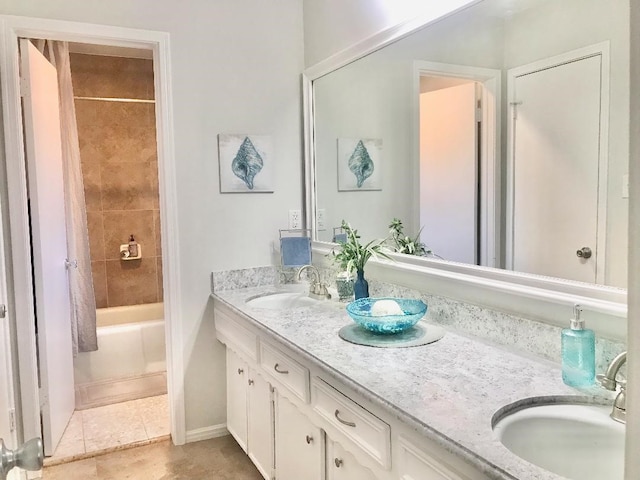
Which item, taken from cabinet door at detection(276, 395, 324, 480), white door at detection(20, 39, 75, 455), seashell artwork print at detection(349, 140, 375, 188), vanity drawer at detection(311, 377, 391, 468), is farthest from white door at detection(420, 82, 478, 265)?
white door at detection(20, 39, 75, 455)

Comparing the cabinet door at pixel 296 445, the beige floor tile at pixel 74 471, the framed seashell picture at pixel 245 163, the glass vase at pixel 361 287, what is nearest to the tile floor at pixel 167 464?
the beige floor tile at pixel 74 471

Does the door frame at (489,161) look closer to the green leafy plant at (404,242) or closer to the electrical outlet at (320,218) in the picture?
the green leafy plant at (404,242)

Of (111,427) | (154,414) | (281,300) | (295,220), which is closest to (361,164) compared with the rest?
(295,220)

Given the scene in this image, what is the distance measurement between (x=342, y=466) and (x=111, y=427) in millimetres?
1946

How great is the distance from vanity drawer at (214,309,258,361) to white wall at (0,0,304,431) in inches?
4.9

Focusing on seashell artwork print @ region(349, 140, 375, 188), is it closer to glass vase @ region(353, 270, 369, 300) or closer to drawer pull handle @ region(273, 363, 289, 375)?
glass vase @ region(353, 270, 369, 300)

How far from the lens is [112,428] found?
306 centimetres

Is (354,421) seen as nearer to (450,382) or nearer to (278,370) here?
(450,382)

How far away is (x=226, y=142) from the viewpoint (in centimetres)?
286

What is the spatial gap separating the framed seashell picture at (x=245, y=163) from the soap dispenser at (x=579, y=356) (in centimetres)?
196

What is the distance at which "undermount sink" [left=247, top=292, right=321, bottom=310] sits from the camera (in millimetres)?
2684

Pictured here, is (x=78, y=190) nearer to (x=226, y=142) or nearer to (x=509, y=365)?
(x=226, y=142)

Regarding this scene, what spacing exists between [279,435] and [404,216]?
107cm

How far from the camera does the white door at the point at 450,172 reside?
1986 millimetres
